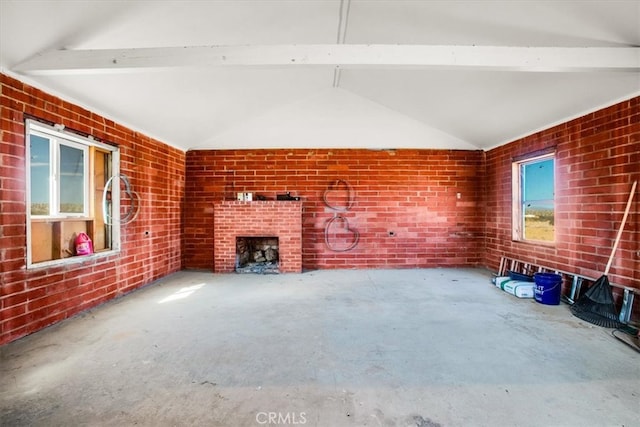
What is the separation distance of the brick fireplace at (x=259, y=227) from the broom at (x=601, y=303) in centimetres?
415

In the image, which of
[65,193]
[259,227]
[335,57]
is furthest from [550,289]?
[65,193]

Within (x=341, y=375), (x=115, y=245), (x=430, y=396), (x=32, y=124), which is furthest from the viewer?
(x=115, y=245)

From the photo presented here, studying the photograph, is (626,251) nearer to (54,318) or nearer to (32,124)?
(54,318)

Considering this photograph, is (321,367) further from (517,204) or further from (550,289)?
(517,204)

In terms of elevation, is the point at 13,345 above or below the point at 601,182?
below

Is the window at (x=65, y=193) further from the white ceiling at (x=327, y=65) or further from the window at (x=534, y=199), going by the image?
the window at (x=534, y=199)

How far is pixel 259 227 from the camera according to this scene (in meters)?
5.57

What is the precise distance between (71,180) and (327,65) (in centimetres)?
341

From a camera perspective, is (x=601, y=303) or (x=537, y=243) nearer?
(x=601, y=303)

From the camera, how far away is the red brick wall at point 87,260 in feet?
8.54

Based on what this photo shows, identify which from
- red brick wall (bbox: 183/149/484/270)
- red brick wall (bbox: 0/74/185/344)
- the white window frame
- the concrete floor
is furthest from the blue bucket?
red brick wall (bbox: 0/74/185/344)

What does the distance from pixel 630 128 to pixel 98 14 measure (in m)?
5.48

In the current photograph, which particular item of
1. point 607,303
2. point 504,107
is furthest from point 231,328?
point 504,107

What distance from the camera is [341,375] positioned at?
209 centimetres
